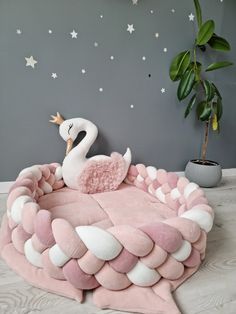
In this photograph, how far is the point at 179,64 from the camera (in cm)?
158

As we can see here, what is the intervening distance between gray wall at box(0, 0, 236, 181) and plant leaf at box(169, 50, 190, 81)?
4.4 inches

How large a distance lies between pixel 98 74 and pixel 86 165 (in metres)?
0.61

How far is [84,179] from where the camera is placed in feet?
4.62

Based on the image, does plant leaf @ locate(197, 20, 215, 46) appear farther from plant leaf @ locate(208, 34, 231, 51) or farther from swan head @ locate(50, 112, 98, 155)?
swan head @ locate(50, 112, 98, 155)

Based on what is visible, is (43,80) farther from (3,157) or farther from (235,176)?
(235,176)

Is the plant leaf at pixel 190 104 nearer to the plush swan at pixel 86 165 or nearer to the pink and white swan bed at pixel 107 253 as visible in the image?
the plush swan at pixel 86 165

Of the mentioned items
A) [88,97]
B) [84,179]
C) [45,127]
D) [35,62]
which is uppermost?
[35,62]

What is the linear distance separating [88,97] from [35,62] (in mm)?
374

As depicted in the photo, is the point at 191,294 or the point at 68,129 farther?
the point at 68,129

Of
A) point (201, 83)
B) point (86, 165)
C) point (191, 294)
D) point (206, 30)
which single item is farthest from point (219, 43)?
point (191, 294)

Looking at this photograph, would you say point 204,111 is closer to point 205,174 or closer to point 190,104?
point 190,104

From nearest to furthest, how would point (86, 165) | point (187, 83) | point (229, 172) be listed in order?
point (86, 165) → point (187, 83) → point (229, 172)

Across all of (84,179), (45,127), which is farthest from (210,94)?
(45,127)

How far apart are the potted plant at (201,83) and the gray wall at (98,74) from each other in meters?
0.12
